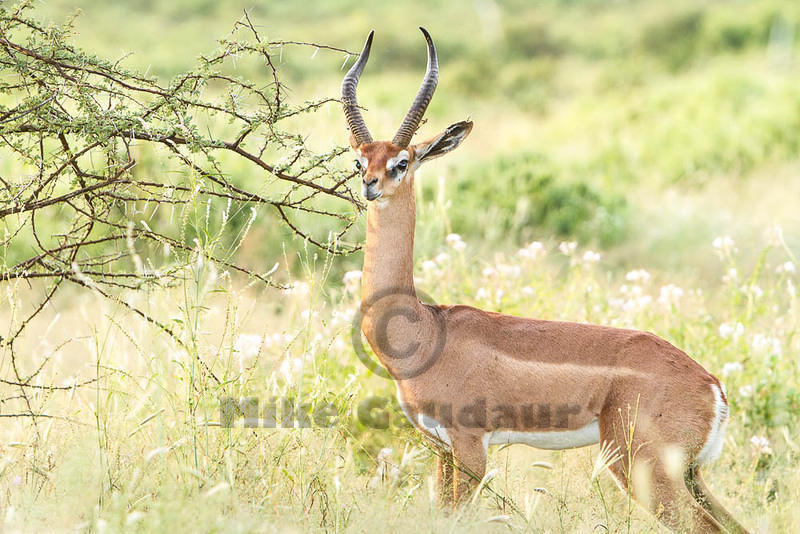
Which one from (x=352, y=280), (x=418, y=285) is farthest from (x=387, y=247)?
(x=418, y=285)

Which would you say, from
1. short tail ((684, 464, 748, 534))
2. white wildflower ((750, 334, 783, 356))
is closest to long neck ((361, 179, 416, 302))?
short tail ((684, 464, 748, 534))

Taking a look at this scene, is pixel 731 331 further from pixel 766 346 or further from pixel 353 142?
pixel 353 142

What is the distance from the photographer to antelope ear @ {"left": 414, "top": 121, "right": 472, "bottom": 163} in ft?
15.0

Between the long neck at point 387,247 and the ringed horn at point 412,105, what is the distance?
223mm

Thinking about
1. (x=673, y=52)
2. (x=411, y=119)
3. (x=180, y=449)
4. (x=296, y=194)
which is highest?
(x=673, y=52)

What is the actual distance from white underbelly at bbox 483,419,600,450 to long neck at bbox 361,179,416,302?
0.80 m

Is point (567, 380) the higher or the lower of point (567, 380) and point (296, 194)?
the lower

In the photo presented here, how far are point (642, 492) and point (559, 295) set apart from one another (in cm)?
295

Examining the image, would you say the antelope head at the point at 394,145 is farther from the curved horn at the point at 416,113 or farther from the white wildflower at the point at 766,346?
the white wildflower at the point at 766,346

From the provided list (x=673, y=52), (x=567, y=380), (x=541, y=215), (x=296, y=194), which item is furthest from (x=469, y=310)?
(x=673, y=52)

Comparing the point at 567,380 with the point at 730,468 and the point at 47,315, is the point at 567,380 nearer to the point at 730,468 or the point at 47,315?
the point at 730,468

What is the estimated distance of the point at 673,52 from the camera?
3306 cm

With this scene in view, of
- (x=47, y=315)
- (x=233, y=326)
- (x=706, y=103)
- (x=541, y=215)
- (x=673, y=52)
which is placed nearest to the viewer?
(x=233, y=326)

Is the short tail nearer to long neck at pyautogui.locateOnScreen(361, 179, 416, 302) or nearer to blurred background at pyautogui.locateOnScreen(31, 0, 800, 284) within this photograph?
long neck at pyautogui.locateOnScreen(361, 179, 416, 302)
